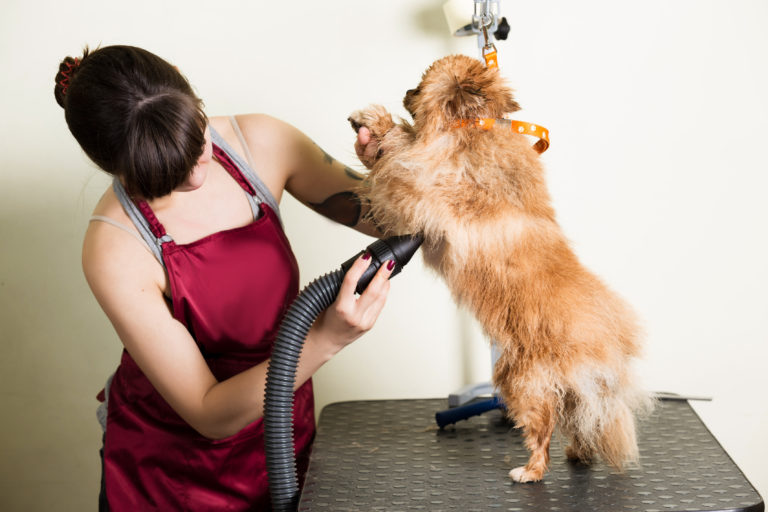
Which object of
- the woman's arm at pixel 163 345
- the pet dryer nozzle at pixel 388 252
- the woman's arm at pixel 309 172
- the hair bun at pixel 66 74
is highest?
the hair bun at pixel 66 74

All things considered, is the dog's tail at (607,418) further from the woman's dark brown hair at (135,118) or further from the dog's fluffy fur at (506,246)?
the woman's dark brown hair at (135,118)

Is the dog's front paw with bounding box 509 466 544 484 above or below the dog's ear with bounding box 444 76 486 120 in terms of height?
below

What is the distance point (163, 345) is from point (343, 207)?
497 mm

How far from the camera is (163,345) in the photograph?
1.14 metres

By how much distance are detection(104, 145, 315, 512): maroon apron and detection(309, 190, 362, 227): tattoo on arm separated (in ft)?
0.46

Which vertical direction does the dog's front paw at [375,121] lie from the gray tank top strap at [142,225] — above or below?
above

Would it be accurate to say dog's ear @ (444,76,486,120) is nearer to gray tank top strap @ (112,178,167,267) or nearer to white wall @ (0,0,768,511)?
gray tank top strap @ (112,178,167,267)

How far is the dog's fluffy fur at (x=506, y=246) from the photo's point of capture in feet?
3.17

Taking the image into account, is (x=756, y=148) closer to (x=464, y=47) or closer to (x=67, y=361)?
(x=464, y=47)

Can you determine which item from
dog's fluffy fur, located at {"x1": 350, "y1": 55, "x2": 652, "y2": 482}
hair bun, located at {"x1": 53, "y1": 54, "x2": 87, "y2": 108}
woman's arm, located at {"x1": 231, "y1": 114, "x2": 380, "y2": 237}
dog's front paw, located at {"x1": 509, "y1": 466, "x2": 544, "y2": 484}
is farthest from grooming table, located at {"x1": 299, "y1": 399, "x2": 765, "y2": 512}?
hair bun, located at {"x1": 53, "y1": 54, "x2": 87, "y2": 108}

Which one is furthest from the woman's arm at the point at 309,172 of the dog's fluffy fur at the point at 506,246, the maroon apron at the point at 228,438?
the dog's fluffy fur at the point at 506,246

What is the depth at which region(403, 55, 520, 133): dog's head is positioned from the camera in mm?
957

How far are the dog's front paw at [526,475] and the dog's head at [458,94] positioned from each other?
1.88ft

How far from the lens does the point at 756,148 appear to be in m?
1.74
